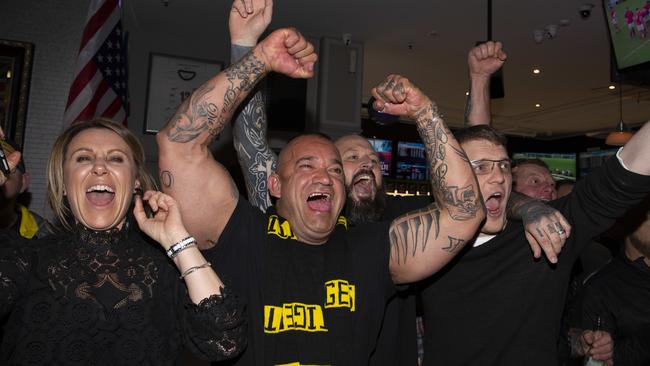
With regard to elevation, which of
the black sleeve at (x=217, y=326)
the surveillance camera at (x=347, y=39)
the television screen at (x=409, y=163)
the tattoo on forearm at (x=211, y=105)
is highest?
the surveillance camera at (x=347, y=39)

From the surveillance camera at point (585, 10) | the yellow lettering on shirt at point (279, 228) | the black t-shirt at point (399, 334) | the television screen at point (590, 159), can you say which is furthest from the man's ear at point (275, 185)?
the television screen at point (590, 159)

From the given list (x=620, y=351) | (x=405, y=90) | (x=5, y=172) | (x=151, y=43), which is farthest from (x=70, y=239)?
(x=151, y=43)

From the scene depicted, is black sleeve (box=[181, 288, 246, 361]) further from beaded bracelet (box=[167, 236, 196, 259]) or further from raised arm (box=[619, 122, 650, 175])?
raised arm (box=[619, 122, 650, 175])

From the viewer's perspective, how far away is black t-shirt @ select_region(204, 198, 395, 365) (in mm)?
1626

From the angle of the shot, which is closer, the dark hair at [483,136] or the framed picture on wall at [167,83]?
the dark hair at [483,136]

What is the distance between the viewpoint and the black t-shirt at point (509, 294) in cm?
175

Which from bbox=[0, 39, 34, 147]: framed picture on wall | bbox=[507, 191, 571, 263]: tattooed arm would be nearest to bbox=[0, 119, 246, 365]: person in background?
bbox=[507, 191, 571, 263]: tattooed arm

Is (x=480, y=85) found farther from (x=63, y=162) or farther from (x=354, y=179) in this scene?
(x=63, y=162)

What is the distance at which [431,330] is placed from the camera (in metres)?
1.92

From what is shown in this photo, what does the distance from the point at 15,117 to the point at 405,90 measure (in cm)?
→ 333

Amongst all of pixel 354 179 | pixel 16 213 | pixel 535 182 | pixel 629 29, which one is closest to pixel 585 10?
pixel 629 29

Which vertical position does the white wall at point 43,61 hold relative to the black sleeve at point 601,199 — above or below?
above

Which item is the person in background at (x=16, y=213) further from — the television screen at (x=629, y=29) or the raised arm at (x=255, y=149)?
the television screen at (x=629, y=29)

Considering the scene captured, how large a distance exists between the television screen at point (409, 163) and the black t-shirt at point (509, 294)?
9917 millimetres
